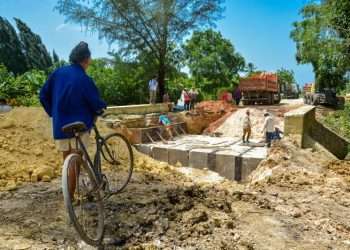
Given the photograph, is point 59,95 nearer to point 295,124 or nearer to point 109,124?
point 295,124

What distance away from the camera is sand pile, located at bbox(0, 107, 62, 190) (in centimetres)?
549

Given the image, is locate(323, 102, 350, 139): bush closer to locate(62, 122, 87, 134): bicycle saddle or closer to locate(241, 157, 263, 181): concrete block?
locate(241, 157, 263, 181): concrete block

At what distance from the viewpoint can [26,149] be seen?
715 centimetres

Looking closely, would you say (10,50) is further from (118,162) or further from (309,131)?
(118,162)

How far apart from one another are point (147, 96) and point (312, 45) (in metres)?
13.3

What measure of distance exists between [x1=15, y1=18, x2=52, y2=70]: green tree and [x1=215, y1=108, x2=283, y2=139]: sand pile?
20745 millimetres

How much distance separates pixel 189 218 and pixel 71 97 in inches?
67.8

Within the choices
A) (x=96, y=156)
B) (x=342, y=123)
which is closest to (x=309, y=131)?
(x=342, y=123)

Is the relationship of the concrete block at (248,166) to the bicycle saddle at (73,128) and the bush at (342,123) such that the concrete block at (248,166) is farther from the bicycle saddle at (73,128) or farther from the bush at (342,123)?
the bicycle saddle at (73,128)

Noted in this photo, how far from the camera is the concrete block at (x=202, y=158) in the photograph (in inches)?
435

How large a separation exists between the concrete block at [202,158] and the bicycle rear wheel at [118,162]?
6.37 metres

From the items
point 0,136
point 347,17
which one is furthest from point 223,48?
point 0,136

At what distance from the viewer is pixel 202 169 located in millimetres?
11039

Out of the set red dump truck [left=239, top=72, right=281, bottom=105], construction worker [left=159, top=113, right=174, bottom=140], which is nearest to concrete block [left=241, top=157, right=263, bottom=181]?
construction worker [left=159, top=113, right=174, bottom=140]
